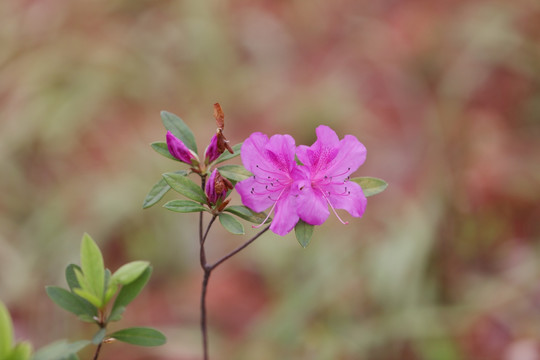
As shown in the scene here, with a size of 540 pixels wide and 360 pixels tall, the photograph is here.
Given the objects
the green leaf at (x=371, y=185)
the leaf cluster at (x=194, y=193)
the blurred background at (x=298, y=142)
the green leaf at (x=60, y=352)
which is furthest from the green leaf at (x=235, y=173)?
the blurred background at (x=298, y=142)

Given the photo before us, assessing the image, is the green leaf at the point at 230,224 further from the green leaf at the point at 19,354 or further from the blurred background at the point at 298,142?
the blurred background at the point at 298,142

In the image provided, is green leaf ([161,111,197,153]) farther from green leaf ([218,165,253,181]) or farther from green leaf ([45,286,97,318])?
green leaf ([45,286,97,318])

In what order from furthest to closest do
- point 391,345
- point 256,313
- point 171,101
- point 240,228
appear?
point 171,101, point 256,313, point 391,345, point 240,228

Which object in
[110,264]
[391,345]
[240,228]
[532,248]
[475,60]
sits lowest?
[240,228]

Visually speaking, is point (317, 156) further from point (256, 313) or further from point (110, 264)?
point (110, 264)

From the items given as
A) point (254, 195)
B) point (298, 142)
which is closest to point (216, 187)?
point (254, 195)

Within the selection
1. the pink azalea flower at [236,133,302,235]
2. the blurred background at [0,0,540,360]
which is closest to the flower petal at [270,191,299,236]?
the pink azalea flower at [236,133,302,235]

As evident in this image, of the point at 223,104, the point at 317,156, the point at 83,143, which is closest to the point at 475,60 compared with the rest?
the point at 223,104
